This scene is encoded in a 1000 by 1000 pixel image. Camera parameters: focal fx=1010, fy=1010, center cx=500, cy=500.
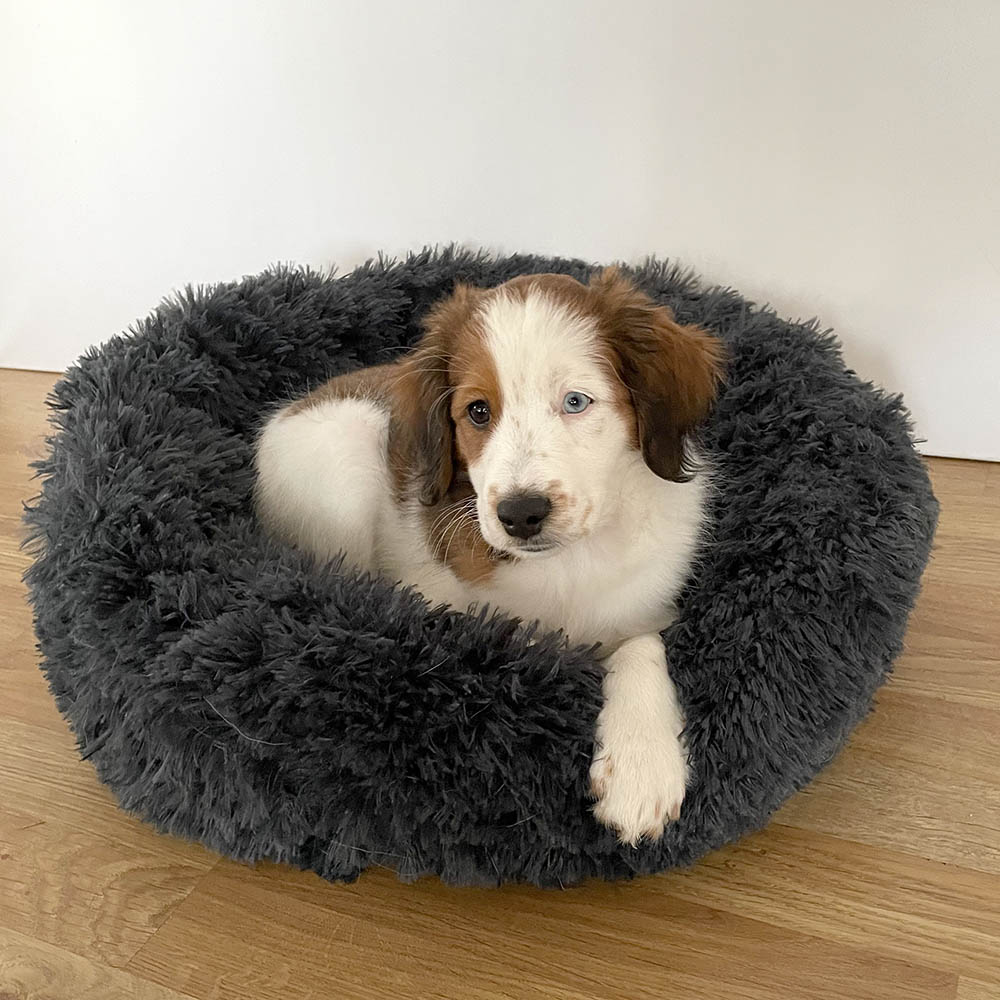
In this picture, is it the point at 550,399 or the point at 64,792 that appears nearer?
the point at 550,399

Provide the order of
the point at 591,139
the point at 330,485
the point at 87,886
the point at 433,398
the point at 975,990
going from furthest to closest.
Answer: the point at 591,139 < the point at 330,485 < the point at 433,398 < the point at 87,886 < the point at 975,990

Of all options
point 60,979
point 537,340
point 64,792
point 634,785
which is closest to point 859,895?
point 634,785

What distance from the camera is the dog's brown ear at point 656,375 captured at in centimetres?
169

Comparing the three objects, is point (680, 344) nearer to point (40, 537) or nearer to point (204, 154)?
point (40, 537)

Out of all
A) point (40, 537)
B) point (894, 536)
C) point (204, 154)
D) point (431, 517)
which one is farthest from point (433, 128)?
point (894, 536)

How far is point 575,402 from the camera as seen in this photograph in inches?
63.7

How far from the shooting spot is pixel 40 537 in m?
1.95

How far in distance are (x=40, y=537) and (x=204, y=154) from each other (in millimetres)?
1743

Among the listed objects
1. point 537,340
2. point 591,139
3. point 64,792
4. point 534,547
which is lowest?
point 64,792

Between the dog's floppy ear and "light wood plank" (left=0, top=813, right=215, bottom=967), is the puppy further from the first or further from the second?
"light wood plank" (left=0, top=813, right=215, bottom=967)

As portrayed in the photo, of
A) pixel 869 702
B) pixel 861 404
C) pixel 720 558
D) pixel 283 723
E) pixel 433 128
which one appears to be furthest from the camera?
pixel 433 128

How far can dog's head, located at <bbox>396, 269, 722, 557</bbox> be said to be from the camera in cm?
153

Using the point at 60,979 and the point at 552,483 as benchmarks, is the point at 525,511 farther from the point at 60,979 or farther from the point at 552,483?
the point at 60,979

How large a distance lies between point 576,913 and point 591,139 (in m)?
1.95
